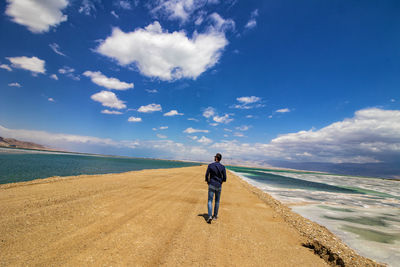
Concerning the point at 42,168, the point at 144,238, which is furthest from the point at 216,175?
the point at 42,168

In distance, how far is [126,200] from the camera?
31.9 ft

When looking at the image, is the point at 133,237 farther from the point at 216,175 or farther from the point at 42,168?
the point at 42,168

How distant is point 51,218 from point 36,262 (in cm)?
317

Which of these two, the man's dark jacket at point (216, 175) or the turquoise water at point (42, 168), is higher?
the man's dark jacket at point (216, 175)

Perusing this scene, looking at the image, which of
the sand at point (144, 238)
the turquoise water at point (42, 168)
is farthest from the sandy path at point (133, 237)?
the turquoise water at point (42, 168)

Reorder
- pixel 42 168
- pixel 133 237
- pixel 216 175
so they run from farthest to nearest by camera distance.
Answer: pixel 42 168, pixel 216 175, pixel 133 237

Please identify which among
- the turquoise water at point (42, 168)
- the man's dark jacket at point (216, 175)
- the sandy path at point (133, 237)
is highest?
the man's dark jacket at point (216, 175)

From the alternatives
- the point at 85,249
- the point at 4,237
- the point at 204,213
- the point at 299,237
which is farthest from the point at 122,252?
the point at 299,237

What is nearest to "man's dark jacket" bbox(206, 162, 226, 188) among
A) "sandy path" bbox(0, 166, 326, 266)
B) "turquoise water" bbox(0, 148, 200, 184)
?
"sandy path" bbox(0, 166, 326, 266)

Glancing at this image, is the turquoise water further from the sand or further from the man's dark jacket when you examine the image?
the man's dark jacket

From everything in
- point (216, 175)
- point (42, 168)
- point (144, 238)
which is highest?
point (216, 175)

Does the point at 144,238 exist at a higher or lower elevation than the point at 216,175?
lower

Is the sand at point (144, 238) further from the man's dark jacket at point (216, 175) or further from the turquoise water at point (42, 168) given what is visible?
the turquoise water at point (42, 168)

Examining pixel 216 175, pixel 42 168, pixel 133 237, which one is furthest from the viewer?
pixel 42 168
